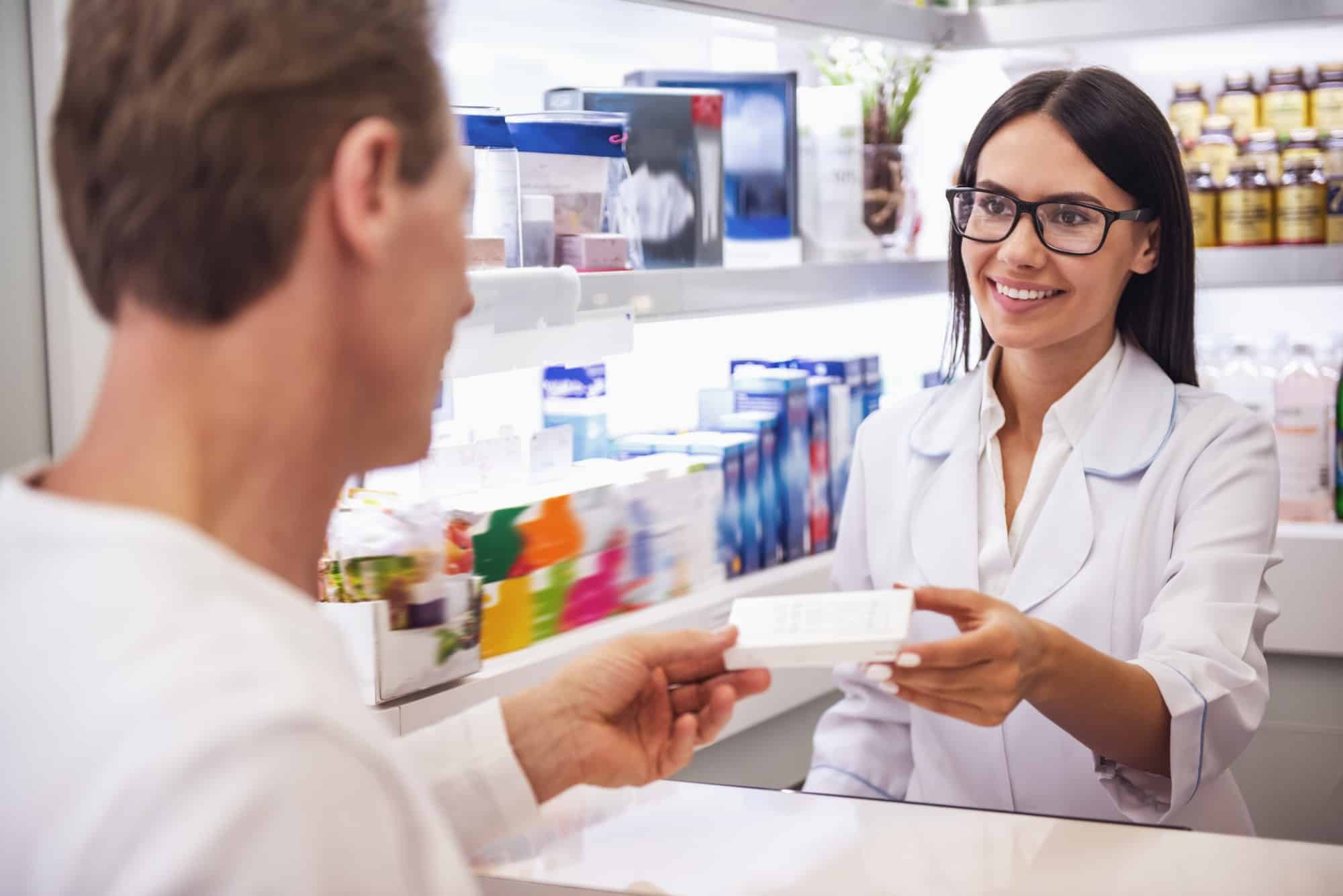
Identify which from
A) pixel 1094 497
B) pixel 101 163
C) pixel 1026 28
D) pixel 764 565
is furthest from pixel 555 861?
pixel 1026 28

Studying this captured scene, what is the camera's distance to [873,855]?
Result: 1.06 meters

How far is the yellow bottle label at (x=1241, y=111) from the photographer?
2.80 metres

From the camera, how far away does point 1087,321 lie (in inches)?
68.7

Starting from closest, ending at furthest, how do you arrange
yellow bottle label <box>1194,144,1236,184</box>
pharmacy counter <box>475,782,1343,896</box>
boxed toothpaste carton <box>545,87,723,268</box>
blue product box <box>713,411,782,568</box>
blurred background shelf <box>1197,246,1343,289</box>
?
pharmacy counter <box>475,782,1343,896</box> < boxed toothpaste carton <box>545,87,723,268</box> < blue product box <box>713,411,782,568</box> < blurred background shelf <box>1197,246,1343,289</box> < yellow bottle label <box>1194,144,1236,184</box>

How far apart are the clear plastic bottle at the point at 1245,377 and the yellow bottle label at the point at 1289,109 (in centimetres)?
46

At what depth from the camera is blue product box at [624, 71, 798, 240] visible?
230 cm

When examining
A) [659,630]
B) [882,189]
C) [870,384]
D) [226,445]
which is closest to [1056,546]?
[659,630]

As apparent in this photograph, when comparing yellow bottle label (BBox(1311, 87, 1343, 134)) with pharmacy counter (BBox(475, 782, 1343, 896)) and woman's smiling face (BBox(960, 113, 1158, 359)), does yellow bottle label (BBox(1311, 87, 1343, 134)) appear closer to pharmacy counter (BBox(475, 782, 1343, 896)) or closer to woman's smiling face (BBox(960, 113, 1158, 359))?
woman's smiling face (BBox(960, 113, 1158, 359))

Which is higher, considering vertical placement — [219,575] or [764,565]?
[219,575]

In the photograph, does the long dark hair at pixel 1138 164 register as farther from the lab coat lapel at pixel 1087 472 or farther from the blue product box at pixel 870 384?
the blue product box at pixel 870 384

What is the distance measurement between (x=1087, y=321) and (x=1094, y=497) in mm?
236

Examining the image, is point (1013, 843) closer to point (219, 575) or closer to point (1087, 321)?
point (219, 575)

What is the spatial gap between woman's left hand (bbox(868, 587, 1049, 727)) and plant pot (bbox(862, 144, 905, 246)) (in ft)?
4.69

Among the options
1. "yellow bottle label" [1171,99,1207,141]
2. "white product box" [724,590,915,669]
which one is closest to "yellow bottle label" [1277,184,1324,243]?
"yellow bottle label" [1171,99,1207,141]
